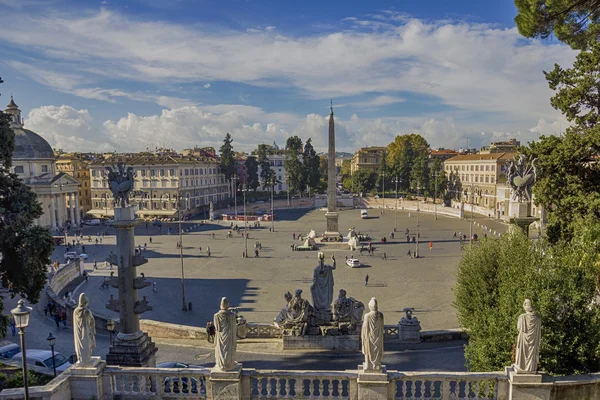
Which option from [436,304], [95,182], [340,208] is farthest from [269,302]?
[95,182]

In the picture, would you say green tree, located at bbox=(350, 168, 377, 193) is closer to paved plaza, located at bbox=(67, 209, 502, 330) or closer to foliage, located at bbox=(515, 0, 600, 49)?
paved plaza, located at bbox=(67, 209, 502, 330)

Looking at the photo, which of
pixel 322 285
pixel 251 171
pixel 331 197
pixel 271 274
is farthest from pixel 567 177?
pixel 251 171

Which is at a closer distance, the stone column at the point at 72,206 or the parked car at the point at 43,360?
the parked car at the point at 43,360

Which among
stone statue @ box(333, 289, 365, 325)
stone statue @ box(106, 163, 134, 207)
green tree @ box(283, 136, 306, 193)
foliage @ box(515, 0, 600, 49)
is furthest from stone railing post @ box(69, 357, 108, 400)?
green tree @ box(283, 136, 306, 193)

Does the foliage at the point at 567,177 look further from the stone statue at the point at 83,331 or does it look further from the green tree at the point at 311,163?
the green tree at the point at 311,163

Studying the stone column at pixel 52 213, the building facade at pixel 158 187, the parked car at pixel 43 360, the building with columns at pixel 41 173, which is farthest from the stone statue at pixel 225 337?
the building facade at pixel 158 187
